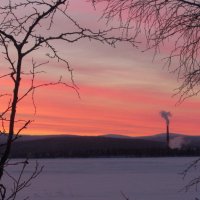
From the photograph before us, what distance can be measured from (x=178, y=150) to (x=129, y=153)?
737 cm

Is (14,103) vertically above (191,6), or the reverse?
(191,6)

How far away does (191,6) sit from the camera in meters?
3.11
